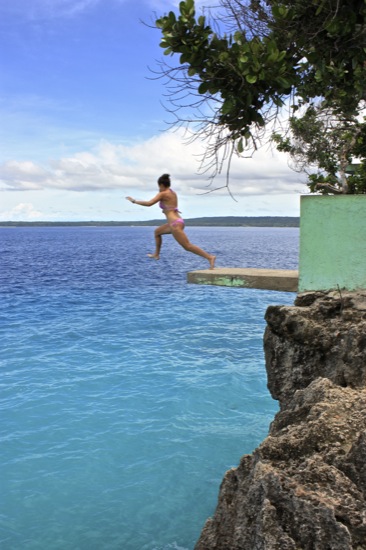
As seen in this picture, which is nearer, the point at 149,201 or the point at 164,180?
the point at 149,201

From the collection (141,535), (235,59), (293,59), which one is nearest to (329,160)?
(293,59)

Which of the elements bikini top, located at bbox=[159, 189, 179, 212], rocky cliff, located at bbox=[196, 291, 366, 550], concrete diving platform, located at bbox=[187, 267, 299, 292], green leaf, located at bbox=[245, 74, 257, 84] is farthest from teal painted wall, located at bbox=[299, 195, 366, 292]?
bikini top, located at bbox=[159, 189, 179, 212]

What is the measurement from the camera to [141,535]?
24.5 feet

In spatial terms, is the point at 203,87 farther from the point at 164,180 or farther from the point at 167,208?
the point at 167,208

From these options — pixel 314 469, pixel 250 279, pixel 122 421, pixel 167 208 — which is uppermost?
pixel 167 208

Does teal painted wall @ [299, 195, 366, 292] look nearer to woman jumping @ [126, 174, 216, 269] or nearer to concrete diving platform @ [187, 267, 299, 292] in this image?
concrete diving platform @ [187, 267, 299, 292]

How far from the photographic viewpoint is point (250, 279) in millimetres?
7023

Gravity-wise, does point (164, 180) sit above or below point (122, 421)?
above

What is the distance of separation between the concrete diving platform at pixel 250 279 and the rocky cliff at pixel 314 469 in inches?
44.2

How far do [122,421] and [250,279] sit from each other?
622cm

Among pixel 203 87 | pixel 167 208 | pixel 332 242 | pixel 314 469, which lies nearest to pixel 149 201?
pixel 167 208

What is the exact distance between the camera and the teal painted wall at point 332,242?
5.66 m

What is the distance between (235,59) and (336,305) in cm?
291

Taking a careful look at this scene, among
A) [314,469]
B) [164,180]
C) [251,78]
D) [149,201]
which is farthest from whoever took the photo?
[164,180]
